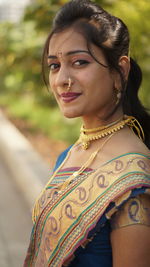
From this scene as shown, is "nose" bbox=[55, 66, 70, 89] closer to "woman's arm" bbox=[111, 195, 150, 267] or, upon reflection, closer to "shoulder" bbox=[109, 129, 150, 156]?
"shoulder" bbox=[109, 129, 150, 156]

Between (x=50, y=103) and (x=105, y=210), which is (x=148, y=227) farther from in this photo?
(x=50, y=103)

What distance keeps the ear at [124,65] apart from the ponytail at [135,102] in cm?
9

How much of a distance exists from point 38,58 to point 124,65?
5490 millimetres

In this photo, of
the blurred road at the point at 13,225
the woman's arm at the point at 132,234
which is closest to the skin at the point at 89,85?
the woman's arm at the point at 132,234

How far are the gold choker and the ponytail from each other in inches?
1.5

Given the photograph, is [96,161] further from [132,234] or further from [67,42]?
[67,42]

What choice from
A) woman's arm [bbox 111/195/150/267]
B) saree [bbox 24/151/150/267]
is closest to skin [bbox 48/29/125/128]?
saree [bbox 24/151/150/267]

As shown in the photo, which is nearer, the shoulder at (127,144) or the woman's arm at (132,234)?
the woman's arm at (132,234)

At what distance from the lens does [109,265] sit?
1.22 meters

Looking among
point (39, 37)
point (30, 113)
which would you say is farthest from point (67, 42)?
point (30, 113)

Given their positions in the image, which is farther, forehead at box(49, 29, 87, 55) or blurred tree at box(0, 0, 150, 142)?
blurred tree at box(0, 0, 150, 142)

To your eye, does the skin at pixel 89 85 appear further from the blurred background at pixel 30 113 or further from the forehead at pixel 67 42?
the blurred background at pixel 30 113

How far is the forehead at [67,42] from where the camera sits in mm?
1280

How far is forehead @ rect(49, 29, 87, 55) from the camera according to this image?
1.28 meters
